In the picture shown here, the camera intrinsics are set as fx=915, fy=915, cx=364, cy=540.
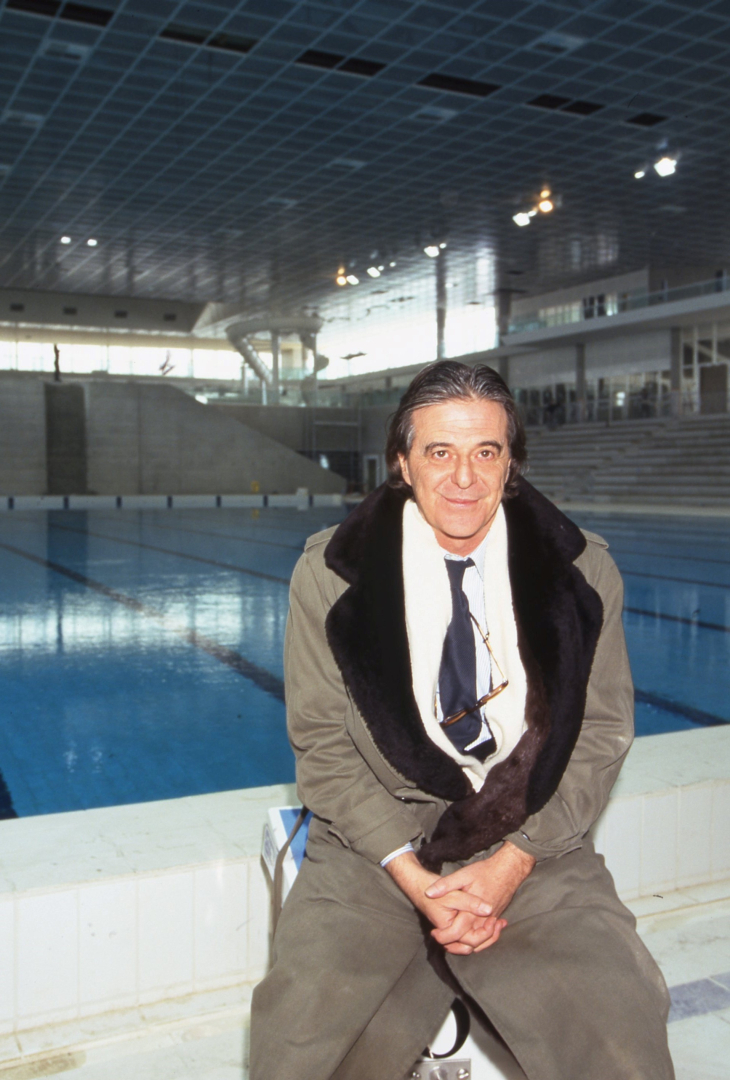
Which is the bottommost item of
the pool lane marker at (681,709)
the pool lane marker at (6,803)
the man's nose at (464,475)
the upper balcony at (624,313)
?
the pool lane marker at (681,709)

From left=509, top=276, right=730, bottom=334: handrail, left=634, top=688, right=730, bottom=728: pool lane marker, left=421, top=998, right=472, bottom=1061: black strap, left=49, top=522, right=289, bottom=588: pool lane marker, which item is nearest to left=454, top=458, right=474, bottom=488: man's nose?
left=421, top=998, right=472, bottom=1061: black strap

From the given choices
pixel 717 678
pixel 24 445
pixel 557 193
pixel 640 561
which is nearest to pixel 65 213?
pixel 24 445

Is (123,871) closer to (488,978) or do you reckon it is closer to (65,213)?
(488,978)

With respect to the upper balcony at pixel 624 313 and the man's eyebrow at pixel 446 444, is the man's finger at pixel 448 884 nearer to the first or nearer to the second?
the man's eyebrow at pixel 446 444

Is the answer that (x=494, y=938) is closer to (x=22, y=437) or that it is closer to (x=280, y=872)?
(x=280, y=872)

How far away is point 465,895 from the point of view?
1447 millimetres

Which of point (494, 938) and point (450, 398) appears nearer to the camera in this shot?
point (494, 938)

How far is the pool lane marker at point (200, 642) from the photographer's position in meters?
4.89

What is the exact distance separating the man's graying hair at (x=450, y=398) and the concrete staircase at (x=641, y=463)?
16.9 metres

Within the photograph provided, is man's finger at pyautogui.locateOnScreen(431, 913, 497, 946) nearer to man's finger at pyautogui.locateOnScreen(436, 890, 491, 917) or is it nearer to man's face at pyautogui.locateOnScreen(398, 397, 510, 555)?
man's finger at pyautogui.locateOnScreen(436, 890, 491, 917)

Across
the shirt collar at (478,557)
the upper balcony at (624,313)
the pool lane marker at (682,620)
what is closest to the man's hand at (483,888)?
the shirt collar at (478,557)

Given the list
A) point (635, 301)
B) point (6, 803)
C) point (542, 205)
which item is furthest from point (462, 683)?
point (635, 301)

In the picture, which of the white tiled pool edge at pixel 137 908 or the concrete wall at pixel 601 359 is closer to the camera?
the white tiled pool edge at pixel 137 908

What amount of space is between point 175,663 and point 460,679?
3903 millimetres
